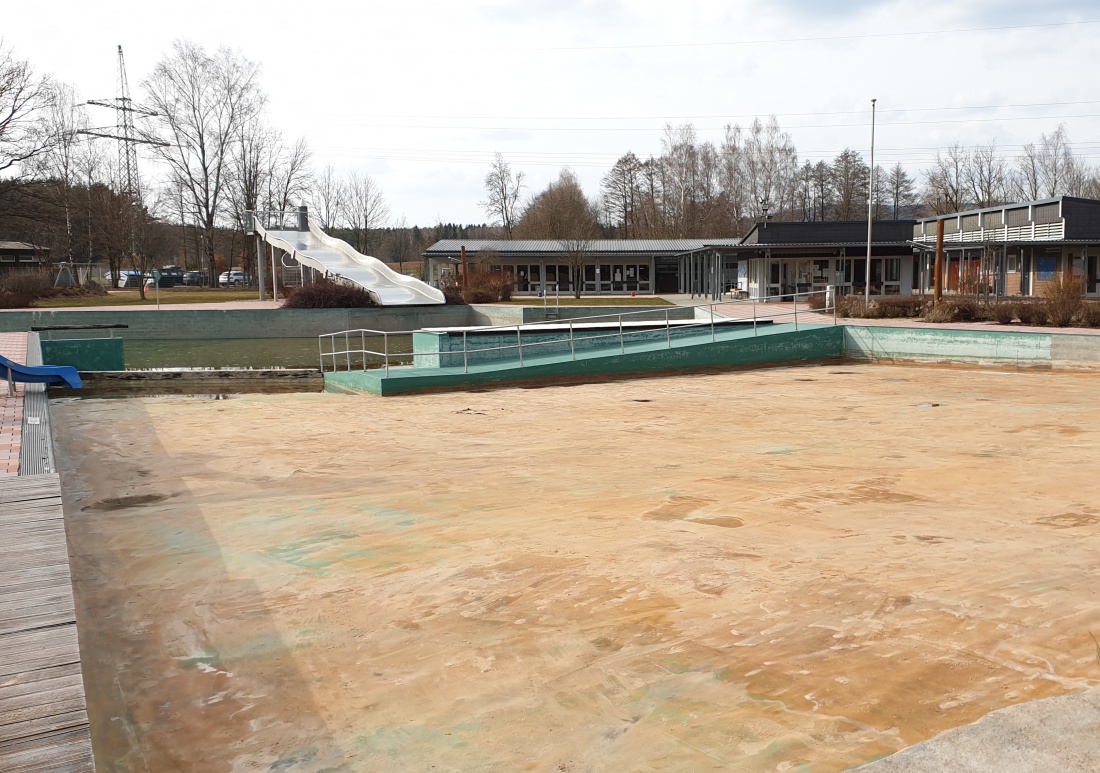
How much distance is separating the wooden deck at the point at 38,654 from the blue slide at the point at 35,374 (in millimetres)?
9623

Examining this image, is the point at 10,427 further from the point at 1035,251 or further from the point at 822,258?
the point at 1035,251

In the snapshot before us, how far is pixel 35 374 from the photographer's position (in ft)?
48.1

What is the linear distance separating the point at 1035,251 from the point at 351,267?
30.6 m

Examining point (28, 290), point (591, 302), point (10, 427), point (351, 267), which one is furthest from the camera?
point (591, 302)

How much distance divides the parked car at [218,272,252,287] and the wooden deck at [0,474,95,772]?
6167 cm

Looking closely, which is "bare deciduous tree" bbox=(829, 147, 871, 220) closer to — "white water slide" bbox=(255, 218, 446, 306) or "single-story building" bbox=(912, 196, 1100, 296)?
"single-story building" bbox=(912, 196, 1100, 296)

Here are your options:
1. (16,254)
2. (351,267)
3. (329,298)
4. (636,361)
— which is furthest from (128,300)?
(16,254)

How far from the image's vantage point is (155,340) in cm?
3244

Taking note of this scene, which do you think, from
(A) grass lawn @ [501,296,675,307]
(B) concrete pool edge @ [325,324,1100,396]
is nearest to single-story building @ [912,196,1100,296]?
(A) grass lawn @ [501,296,675,307]

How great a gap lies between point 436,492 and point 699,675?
179 inches

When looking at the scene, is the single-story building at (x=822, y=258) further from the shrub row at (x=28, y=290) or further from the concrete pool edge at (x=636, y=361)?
the shrub row at (x=28, y=290)

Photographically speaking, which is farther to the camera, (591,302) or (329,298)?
(591,302)

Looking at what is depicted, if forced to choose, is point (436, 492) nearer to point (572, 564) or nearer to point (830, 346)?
point (572, 564)

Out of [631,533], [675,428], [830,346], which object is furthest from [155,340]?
[631,533]
